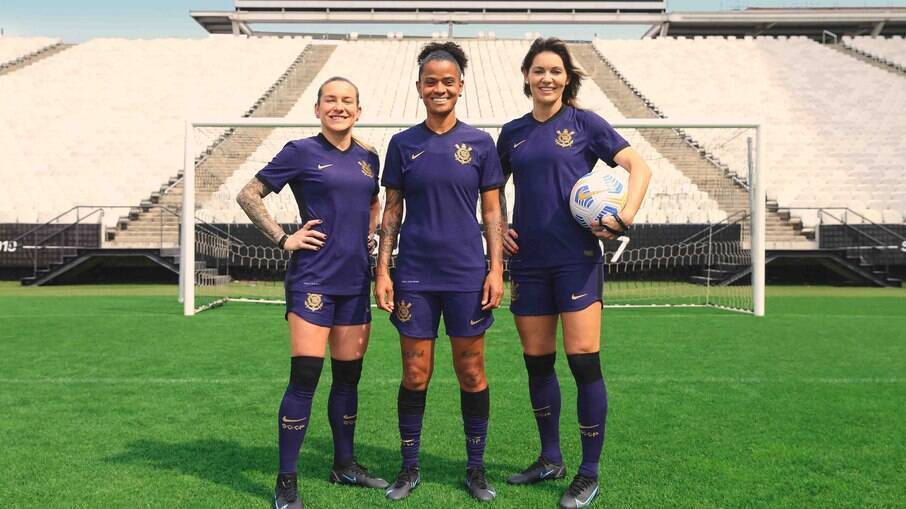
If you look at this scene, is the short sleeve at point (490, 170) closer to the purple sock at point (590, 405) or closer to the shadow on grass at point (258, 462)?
the purple sock at point (590, 405)

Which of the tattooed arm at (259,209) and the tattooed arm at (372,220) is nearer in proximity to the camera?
the tattooed arm at (259,209)

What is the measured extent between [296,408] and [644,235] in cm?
1353

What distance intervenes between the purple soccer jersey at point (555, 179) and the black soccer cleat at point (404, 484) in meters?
1.05

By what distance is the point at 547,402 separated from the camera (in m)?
3.87

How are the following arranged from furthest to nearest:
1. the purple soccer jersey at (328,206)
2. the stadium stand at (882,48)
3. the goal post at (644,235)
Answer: the stadium stand at (882,48) → the goal post at (644,235) → the purple soccer jersey at (328,206)

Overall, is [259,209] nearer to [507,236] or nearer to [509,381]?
[507,236]

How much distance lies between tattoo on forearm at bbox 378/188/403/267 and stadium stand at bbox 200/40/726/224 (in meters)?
7.74

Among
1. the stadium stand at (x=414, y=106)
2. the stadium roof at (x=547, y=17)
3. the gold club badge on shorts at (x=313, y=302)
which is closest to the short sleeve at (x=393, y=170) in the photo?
the gold club badge on shorts at (x=313, y=302)

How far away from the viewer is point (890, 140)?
77.9 ft

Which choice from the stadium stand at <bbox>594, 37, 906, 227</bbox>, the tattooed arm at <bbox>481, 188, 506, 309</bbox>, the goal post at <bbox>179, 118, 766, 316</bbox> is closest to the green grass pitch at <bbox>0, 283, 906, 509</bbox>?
the tattooed arm at <bbox>481, 188, 506, 309</bbox>

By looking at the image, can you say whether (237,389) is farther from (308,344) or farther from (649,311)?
(649,311)

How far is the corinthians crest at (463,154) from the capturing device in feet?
11.6

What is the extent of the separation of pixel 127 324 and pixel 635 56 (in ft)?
90.6

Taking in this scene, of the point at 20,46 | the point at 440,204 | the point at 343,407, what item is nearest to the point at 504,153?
the point at 440,204
